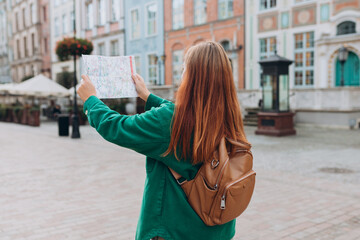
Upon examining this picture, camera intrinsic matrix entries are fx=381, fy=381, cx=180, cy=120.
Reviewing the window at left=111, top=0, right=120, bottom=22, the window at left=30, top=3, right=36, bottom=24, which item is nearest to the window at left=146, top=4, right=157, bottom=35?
the window at left=111, top=0, right=120, bottom=22

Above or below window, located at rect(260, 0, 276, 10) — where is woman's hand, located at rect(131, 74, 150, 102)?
below

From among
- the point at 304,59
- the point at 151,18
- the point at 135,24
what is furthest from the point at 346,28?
the point at 135,24

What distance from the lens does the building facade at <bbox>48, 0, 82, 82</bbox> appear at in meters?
35.5

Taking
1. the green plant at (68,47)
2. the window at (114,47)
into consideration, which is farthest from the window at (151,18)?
the green plant at (68,47)

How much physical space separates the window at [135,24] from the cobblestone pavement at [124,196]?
68.5 feet

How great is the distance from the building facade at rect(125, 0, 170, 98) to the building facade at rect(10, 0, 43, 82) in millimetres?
14346

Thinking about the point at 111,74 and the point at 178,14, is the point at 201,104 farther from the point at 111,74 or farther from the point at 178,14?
the point at 178,14

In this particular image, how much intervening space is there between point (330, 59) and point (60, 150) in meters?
13.5

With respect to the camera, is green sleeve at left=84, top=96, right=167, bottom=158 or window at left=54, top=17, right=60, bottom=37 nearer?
green sleeve at left=84, top=96, right=167, bottom=158

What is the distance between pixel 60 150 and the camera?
1065 centimetres

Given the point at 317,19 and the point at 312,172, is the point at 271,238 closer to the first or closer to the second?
the point at 312,172

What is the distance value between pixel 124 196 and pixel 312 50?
1620 centimetres

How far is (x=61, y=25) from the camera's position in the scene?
37500mm

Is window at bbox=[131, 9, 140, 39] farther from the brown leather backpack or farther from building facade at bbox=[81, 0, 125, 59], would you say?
the brown leather backpack
